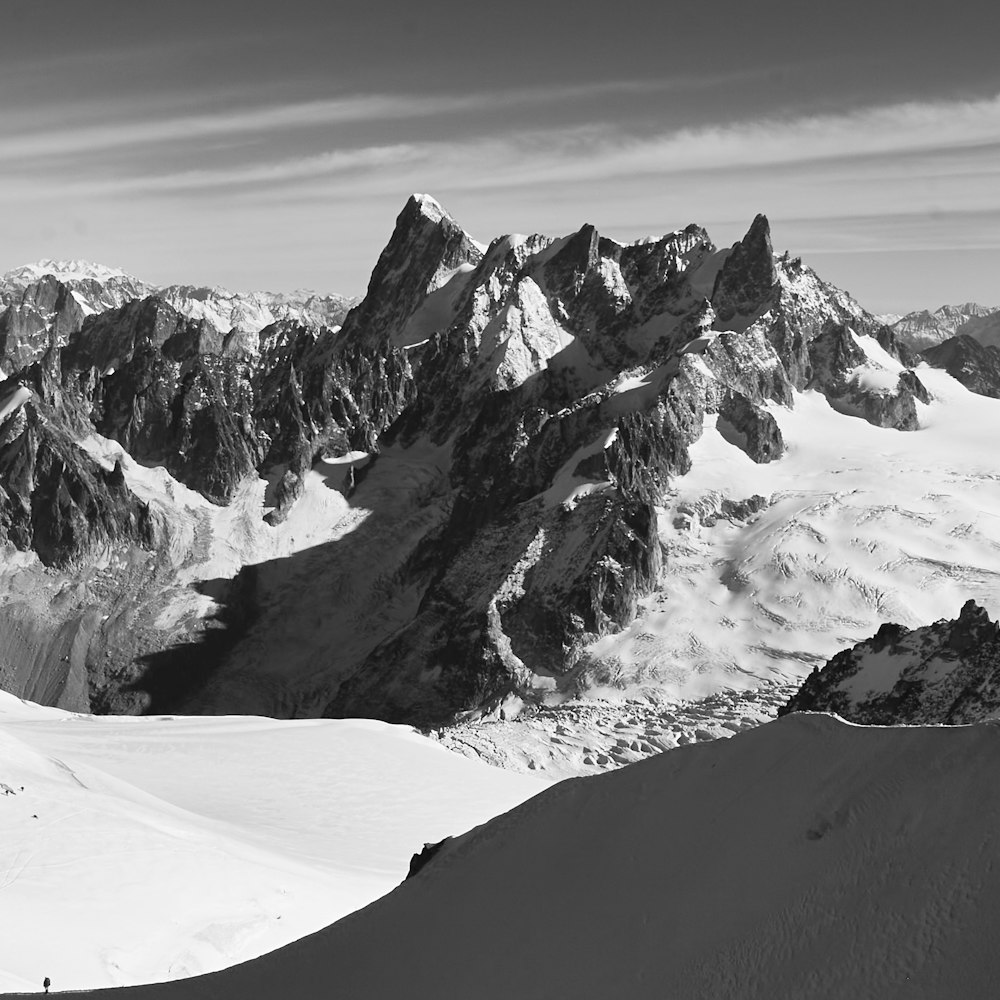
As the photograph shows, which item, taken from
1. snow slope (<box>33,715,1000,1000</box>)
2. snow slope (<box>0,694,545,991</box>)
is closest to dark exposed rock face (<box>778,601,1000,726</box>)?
snow slope (<box>0,694,545,991</box>)

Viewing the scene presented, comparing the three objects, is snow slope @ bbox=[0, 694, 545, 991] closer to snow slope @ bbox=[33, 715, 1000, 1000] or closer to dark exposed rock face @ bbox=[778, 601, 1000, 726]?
snow slope @ bbox=[33, 715, 1000, 1000]

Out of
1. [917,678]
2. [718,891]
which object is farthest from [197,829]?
[718,891]

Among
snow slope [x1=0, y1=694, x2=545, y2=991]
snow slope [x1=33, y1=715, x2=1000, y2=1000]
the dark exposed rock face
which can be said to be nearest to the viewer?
snow slope [x1=33, y1=715, x2=1000, y2=1000]

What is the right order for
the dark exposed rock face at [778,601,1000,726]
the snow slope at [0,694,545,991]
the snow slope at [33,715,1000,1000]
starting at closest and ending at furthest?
the snow slope at [33,715,1000,1000] → the snow slope at [0,694,545,991] → the dark exposed rock face at [778,601,1000,726]

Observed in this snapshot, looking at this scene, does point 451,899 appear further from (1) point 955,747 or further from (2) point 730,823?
(1) point 955,747

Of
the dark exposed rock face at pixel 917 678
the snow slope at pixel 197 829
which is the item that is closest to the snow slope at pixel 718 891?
the snow slope at pixel 197 829

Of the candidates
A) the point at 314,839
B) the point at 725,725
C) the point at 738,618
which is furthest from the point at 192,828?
the point at 738,618

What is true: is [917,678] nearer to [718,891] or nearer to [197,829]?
[197,829]
